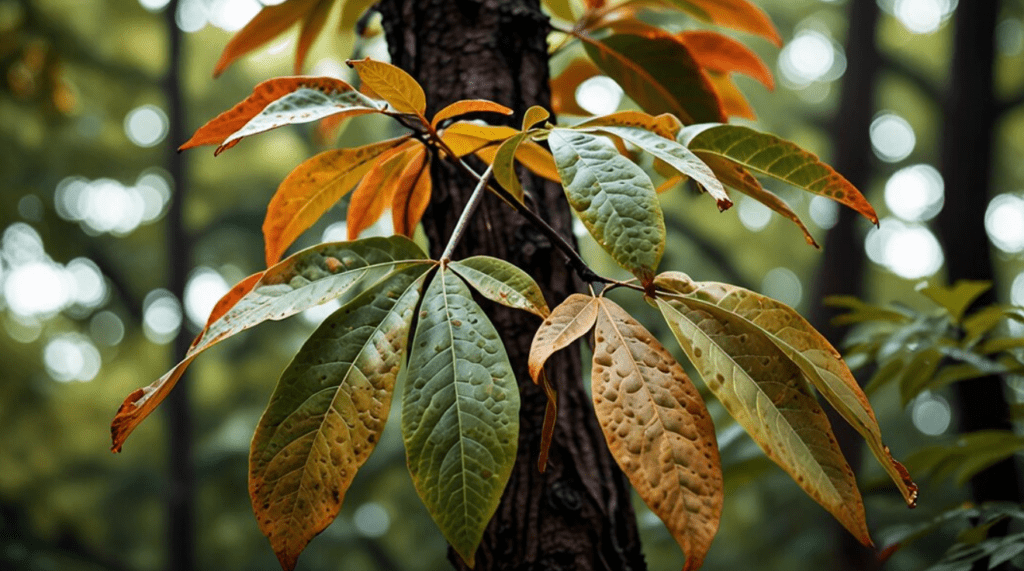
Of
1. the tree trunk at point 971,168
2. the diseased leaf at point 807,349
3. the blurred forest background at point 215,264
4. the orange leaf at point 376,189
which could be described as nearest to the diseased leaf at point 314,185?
the orange leaf at point 376,189

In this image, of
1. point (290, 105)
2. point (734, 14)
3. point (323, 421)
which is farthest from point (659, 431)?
point (734, 14)

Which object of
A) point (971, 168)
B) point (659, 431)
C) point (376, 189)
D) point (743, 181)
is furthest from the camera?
point (971, 168)

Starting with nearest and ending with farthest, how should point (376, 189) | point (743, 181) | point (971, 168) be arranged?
1. point (743, 181)
2. point (376, 189)
3. point (971, 168)

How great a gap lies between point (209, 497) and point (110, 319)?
2.03 m

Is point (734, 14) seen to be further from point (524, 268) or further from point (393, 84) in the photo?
point (393, 84)

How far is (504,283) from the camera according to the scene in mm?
430

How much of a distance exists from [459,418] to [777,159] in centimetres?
26

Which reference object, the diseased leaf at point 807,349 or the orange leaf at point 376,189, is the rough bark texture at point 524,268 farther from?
the diseased leaf at point 807,349

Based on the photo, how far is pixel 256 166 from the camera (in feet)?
19.6

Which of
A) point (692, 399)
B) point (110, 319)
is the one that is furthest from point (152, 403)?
point (110, 319)

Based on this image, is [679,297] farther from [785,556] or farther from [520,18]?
[785,556]

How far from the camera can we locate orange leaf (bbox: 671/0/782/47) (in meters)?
0.76

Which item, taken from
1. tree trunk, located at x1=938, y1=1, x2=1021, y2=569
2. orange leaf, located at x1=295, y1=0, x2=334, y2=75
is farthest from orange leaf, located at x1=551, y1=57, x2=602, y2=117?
tree trunk, located at x1=938, y1=1, x2=1021, y2=569

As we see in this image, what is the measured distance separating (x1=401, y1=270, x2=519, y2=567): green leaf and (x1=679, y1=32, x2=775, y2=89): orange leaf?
53 cm
